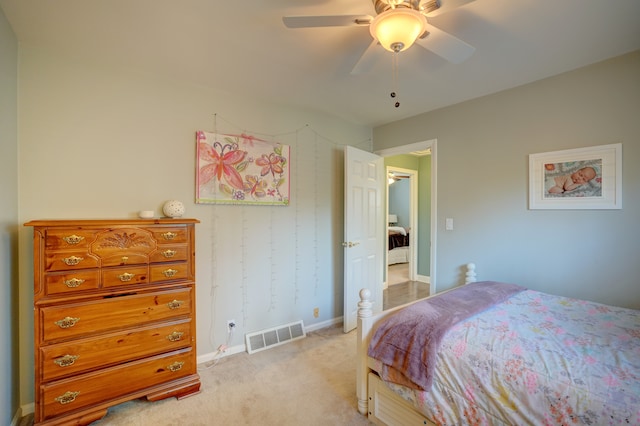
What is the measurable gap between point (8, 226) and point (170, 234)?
0.89 metres

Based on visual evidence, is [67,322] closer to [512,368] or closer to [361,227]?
[512,368]

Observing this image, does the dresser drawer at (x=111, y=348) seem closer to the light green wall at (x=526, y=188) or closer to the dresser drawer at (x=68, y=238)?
the dresser drawer at (x=68, y=238)

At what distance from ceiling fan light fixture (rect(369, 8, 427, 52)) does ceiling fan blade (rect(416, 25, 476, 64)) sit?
0.22 ft

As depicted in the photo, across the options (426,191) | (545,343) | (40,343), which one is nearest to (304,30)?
(545,343)

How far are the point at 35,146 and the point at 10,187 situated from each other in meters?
0.34

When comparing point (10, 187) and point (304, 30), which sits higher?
point (304, 30)

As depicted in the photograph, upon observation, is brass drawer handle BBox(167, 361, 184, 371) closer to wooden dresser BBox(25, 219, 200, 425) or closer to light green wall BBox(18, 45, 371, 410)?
wooden dresser BBox(25, 219, 200, 425)

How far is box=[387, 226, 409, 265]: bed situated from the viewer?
6820mm

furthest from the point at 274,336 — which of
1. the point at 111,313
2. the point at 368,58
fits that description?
the point at 368,58

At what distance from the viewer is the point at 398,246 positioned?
23.1 feet

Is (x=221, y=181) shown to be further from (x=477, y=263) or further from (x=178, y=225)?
(x=477, y=263)

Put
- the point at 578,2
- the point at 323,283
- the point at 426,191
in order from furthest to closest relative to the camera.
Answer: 1. the point at 426,191
2. the point at 323,283
3. the point at 578,2

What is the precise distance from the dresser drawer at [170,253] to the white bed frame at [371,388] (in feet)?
4.26

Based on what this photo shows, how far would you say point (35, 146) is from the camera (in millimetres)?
1934
